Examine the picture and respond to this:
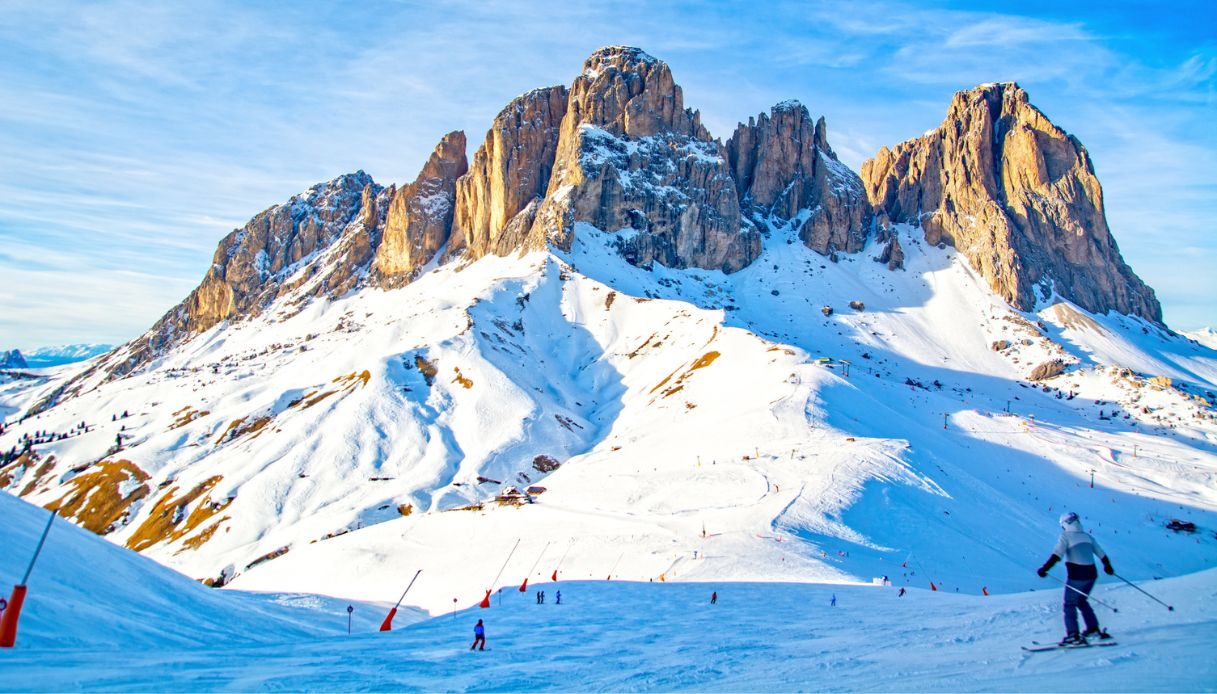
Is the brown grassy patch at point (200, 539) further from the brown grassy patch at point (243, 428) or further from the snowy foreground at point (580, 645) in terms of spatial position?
the snowy foreground at point (580, 645)

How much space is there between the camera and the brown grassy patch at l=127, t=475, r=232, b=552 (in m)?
104

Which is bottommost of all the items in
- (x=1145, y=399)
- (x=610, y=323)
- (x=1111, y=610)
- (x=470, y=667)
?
(x=470, y=667)

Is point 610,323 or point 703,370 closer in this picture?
point 703,370

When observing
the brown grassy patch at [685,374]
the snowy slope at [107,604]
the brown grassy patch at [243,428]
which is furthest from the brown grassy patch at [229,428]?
the snowy slope at [107,604]

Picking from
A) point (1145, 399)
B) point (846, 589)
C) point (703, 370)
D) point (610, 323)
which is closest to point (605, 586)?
point (846, 589)

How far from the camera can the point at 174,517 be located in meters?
110

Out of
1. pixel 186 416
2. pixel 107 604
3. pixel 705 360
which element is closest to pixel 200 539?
pixel 186 416

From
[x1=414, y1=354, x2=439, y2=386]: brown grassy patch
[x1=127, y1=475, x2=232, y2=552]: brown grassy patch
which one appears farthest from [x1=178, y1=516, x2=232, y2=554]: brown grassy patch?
[x1=414, y1=354, x2=439, y2=386]: brown grassy patch

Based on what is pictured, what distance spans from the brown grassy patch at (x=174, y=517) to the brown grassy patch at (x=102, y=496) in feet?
24.6

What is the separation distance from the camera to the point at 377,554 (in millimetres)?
60219

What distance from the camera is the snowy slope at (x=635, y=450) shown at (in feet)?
178

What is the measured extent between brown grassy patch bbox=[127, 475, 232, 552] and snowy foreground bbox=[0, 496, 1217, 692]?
312 ft

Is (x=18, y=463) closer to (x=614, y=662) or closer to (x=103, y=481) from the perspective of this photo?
(x=103, y=481)

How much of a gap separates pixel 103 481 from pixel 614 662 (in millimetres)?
144048
